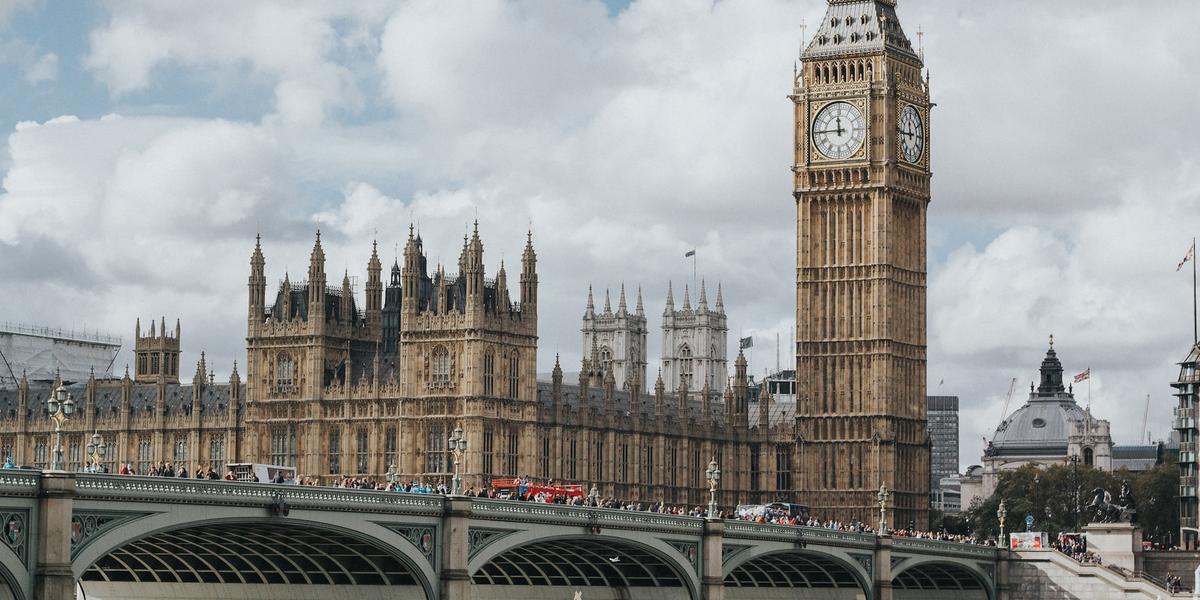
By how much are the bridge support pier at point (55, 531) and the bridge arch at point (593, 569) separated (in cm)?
2768

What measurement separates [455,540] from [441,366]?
184 ft

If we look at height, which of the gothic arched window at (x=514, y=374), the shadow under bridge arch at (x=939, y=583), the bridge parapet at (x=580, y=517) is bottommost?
the shadow under bridge arch at (x=939, y=583)

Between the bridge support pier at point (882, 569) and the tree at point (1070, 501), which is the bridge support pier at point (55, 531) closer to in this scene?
the bridge support pier at point (882, 569)

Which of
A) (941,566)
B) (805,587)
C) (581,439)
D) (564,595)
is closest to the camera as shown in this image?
(564,595)

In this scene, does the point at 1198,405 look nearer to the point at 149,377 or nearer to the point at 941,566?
the point at 941,566

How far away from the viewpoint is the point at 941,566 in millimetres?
130125

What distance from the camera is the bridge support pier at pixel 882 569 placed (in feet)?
390

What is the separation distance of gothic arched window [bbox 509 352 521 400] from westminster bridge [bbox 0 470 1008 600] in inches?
1050

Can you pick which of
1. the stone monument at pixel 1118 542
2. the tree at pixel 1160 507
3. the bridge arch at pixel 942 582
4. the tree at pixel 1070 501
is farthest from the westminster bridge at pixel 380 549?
the tree at pixel 1070 501

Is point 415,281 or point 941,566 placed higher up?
point 415,281

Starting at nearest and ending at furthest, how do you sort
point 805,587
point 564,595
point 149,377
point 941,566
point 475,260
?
point 564,595, point 805,587, point 941,566, point 475,260, point 149,377

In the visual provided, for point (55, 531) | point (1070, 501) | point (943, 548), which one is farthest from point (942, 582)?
point (55, 531)

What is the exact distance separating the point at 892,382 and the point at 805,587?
137 feet

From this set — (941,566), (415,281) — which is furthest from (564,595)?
(415,281)
